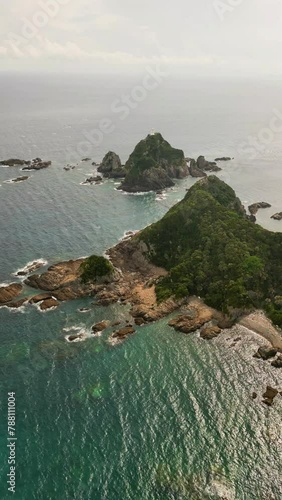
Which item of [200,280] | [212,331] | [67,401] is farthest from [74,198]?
[67,401]

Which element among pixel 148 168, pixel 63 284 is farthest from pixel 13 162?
pixel 63 284

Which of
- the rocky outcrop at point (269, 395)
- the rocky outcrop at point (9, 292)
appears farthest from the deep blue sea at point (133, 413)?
the rocky outcrop at point (9, 292)

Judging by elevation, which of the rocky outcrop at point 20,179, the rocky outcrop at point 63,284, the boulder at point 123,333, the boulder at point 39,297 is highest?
the rocky outcrop at point 20,179

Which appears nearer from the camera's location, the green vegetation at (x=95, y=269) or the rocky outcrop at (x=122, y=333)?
the rocky outcrop at (x=122, y=333)

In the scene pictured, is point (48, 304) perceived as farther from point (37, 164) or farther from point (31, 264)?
point (37, 164)

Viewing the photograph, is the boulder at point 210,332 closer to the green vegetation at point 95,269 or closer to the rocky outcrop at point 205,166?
the green vegetation at point 95,269

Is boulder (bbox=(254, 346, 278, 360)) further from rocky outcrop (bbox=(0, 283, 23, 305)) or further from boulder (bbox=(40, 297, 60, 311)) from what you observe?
rocky outcrop (bbox=(0, 283, 23, 305))

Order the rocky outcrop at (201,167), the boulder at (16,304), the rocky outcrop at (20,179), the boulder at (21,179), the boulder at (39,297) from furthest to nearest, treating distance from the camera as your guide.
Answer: the rocky outcrop at (201,167) < the boulder at (21,179) < the rocky outcrop at (20,179) < the boulder at (39,297) < the boulder at (16,304)

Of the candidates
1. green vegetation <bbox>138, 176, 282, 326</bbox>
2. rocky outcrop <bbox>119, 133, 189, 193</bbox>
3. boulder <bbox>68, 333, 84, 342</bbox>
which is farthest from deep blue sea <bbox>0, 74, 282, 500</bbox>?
rocky outcrop <bbox>119, 133, 189, 193</bbox>

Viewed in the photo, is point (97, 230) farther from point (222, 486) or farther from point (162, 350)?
point (222, 486)
